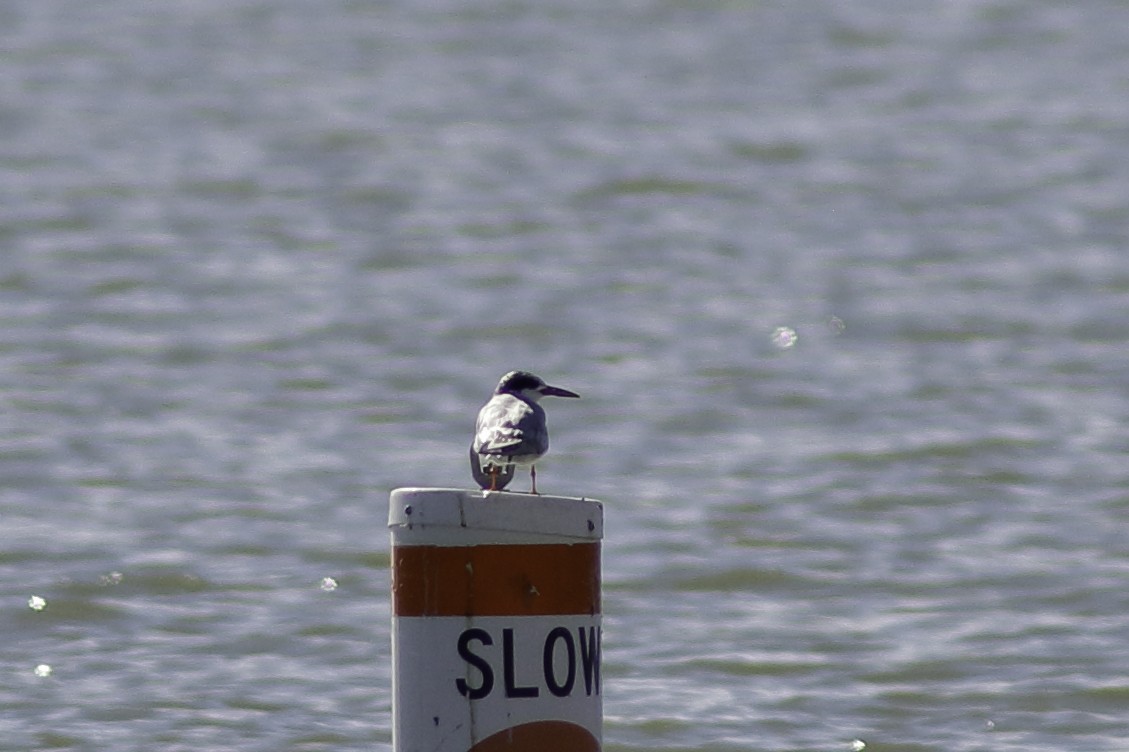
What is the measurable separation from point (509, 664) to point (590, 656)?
0.59ft

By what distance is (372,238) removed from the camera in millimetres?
12844

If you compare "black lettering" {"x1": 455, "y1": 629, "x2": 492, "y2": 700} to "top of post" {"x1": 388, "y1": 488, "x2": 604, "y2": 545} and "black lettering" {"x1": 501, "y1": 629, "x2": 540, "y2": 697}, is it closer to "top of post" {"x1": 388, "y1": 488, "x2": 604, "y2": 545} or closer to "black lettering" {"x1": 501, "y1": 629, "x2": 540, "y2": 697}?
"black lettering" {"x1": 501, "y1": 629, "x2": 540, "y2": 697}

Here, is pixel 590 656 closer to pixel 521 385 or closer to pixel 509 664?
pixel 509 664

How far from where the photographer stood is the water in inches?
248

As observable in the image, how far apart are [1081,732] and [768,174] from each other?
8.69m

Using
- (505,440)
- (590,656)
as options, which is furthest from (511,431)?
(590,656)

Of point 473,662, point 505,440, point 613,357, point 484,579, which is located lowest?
point 473,662

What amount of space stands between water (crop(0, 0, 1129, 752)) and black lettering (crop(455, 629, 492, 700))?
8.08 ft

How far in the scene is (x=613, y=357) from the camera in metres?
10.7

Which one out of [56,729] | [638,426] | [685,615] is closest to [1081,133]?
[638,426]

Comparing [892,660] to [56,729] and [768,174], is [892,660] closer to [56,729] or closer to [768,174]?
[56,729]

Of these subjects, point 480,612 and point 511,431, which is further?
point 511,431

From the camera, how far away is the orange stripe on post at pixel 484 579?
3158 mm

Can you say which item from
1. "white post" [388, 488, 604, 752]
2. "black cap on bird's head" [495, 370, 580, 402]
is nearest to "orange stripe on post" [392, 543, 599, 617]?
"white post" [388, 488, 604, 752]
